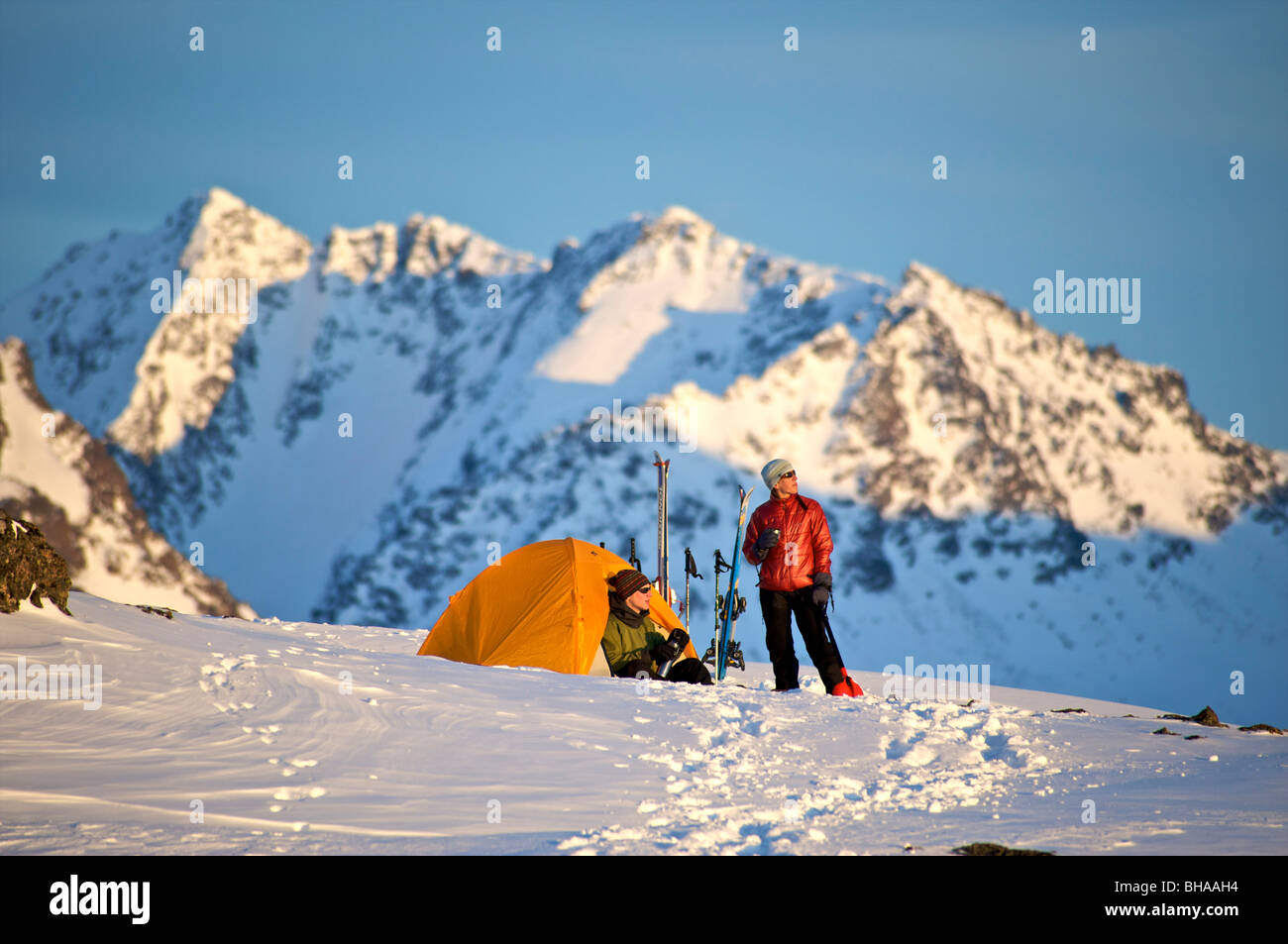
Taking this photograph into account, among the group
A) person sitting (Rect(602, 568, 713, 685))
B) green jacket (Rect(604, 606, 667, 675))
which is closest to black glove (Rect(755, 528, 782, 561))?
person sitting (Rect(602, 568, 713, 685))

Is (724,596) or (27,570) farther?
(724,596)

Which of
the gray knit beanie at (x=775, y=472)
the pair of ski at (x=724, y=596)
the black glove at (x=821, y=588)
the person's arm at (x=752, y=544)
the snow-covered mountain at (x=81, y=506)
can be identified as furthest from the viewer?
the snow-covered mountain at (x=81, y=506)

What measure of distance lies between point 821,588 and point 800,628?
1.30 feet

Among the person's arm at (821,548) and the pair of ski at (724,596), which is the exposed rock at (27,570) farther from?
the person's arm at (821,548)

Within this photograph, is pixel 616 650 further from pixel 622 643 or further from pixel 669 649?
pixel 669 649

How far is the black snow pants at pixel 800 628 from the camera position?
34.3 ft

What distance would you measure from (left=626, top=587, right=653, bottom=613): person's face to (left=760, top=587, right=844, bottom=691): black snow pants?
122 centimetres

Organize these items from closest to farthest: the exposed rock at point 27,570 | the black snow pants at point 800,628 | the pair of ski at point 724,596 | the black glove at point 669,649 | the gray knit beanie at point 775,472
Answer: the exposed rock at point 27,570
the black snow pants at point 800,628
the gray knit beanie at point 775,472
the black glove at point 669,649
the pair of ski at point 724,596

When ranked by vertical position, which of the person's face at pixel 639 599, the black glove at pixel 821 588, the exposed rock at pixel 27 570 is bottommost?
the person's face at pixel 639 599

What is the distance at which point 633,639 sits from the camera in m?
11.5

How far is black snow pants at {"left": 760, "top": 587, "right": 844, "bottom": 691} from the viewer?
1047 centimetres

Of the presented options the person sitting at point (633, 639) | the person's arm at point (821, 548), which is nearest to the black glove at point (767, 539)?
the person's arm at point (821, 548)

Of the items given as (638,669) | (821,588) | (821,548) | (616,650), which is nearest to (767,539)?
(821,548)

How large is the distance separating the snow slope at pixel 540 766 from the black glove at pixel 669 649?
122 cm
